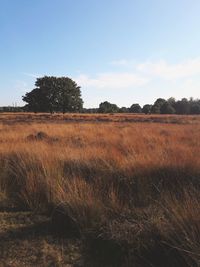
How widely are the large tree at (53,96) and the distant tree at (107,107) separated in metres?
39.2

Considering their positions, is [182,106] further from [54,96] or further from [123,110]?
[54,96]

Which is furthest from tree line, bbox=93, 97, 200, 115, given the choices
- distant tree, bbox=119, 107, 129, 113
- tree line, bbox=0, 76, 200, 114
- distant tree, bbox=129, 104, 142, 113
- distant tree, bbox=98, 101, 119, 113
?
tree line, bbox=0, 76, 200, 114

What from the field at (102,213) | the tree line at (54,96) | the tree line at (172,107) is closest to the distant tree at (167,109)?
the tree line at (172,107)

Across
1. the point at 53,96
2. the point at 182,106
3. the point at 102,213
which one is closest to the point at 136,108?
the point at 182,106

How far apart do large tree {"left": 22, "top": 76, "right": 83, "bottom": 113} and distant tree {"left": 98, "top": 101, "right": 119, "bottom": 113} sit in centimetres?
3923

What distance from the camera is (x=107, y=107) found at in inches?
4500

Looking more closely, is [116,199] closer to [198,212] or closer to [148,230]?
[148,230]

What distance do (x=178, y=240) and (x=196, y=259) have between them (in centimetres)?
48

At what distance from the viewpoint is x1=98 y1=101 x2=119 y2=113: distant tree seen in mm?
111688

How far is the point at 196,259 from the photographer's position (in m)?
3.35

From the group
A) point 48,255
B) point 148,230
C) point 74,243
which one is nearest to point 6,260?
point 48,255

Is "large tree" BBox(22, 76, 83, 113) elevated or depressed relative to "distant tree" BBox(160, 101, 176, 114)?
elevated

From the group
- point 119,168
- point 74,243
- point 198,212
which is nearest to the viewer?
point 198,212

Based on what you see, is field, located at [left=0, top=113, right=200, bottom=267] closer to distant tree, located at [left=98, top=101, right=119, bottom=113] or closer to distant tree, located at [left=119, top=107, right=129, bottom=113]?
distant tree, located at [left=98, top=101, right=119, bottom=113]
